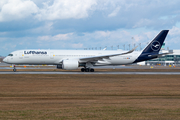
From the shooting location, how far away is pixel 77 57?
44344 millimetres

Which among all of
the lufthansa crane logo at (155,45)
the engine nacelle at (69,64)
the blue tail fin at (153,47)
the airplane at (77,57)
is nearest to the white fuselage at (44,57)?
the airplane at (77,57)

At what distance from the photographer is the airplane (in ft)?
139

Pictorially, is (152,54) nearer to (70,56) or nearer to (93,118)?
(70,56)

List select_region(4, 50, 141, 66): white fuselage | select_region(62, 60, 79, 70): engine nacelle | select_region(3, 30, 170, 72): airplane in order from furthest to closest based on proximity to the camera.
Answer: select_region(4, 50, 141, 66): white fuselage → select_region(3, 30, 170, 72): airplane → select_region(62, 60, 79, 70): engine nacelle

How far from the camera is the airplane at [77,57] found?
42234 mm

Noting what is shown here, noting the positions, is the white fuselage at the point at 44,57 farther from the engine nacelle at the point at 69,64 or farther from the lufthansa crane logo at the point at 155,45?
the lufthansa crane logo at the point at 155,45

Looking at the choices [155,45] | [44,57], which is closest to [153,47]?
[155,45]

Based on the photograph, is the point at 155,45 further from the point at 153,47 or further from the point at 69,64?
the point at 69,64

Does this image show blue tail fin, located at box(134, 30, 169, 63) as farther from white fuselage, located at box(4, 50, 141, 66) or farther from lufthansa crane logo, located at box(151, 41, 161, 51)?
white fuselage, located at box(4, 50, 141, 66)

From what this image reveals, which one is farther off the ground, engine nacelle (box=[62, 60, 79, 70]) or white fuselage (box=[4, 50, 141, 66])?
white fuselage (box=[4, 50, 141, 66])

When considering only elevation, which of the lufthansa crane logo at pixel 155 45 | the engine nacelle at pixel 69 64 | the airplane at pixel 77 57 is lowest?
the engine nacelle at pixel 69 64

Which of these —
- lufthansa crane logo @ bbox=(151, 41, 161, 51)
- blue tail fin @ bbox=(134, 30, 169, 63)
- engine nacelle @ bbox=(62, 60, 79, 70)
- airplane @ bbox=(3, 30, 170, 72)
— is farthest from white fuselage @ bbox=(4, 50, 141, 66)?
lufthansa crane logo @ bbox=(151, 41, 161, 51)

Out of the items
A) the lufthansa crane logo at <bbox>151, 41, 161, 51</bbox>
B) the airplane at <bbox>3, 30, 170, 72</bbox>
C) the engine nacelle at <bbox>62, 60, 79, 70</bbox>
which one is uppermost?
the lufthansa crane logo at <bbox>151, 41, 161, 51</bbox>

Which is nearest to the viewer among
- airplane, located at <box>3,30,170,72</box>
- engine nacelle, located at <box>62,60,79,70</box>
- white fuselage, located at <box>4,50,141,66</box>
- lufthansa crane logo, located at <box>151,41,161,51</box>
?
engine nacelle, located at <box>62,60,79,70</box>
